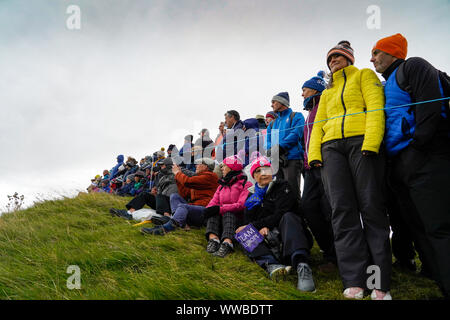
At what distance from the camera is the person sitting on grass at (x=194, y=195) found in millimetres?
4536

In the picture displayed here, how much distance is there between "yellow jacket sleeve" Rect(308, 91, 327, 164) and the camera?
2.80m

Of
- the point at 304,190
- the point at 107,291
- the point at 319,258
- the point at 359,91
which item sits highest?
the point at 359,91

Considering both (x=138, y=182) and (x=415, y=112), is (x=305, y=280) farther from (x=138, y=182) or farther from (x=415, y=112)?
(x=138, y=182)

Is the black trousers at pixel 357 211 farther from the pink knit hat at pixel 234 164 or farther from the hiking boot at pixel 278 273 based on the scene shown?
the pink knit hat at pixel 234 164

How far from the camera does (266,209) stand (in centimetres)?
336

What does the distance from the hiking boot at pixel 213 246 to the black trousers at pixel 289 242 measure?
1.80 feet

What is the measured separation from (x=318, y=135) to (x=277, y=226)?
122cm

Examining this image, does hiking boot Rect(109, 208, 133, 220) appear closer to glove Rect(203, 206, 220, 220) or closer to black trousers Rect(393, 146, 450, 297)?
glove Rect(203, 206, 220, 220)

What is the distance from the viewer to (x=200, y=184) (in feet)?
16.6

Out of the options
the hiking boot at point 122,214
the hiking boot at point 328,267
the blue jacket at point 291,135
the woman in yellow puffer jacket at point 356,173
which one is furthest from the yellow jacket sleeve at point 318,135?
the hiking boot at point 122,214

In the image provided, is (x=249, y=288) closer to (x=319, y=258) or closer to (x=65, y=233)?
(x=319, y=258)

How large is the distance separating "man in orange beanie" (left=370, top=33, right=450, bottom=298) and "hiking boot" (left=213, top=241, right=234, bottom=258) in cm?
206

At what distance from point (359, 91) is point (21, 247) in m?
4.62
